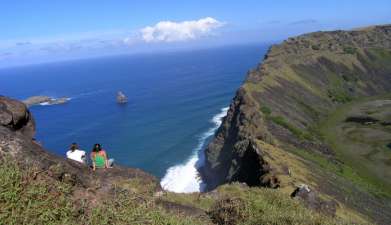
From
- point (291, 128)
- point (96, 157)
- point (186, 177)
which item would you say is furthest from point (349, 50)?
point (96, 157)

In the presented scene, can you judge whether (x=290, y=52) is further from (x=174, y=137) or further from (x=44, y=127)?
(x=44, y=127)

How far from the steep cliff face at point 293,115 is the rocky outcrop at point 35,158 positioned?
1042 inches

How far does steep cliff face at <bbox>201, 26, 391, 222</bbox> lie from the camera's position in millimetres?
52656

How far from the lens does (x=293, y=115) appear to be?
4478 inches

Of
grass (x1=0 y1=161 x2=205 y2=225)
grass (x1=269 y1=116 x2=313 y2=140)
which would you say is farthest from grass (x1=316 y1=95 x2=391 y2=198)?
grass (x1=0 y1=161 x2=205 y2=225)

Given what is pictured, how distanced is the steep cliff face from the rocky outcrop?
86.8ft

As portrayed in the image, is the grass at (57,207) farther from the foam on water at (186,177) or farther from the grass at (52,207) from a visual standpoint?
the foam on water at (186,177)

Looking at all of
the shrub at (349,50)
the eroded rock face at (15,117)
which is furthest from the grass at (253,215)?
the shrub at (349,50)

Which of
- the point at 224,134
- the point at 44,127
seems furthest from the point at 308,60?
the point at 44,127

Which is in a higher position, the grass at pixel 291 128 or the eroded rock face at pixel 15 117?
the eroded rock face at pixel 15 117

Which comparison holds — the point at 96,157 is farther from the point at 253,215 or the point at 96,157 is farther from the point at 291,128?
the point at 291,128

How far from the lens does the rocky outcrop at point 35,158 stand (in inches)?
509

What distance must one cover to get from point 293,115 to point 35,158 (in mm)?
105429

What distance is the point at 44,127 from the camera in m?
147
